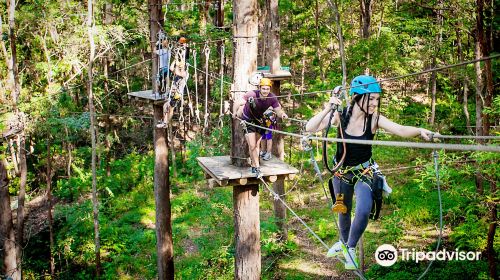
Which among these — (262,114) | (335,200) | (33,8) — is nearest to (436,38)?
(262,114)

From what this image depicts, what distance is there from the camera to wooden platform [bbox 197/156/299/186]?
4.96 metres

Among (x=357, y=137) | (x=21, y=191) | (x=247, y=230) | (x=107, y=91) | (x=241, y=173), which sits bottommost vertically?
(x=21, y=191)

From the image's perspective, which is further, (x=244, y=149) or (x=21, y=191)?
(x=21, y=191)

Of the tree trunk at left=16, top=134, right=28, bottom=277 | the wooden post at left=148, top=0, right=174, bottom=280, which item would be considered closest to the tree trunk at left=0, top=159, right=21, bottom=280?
the tree trunk at left=16, top=134, right=28, bottom=277

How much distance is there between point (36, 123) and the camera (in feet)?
38.9

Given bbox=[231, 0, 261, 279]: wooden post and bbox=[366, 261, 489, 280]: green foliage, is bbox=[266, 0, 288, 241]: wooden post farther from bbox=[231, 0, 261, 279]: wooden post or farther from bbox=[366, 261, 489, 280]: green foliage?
bbox=[231, 0, 261, 279]: wooden post

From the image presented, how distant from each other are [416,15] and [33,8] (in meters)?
10.8

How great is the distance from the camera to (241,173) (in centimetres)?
509

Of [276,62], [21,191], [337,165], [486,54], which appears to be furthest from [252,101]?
[21,191]

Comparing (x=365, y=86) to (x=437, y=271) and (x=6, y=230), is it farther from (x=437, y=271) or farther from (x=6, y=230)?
(x=6, y=230)

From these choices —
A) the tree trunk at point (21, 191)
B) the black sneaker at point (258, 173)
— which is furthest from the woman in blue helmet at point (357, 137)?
the tree trunk at point (21, 191)

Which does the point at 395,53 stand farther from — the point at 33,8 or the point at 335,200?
the point at 33,8

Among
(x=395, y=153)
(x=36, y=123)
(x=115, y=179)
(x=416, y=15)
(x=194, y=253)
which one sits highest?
(x=416, y=15)

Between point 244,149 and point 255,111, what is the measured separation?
561mm
